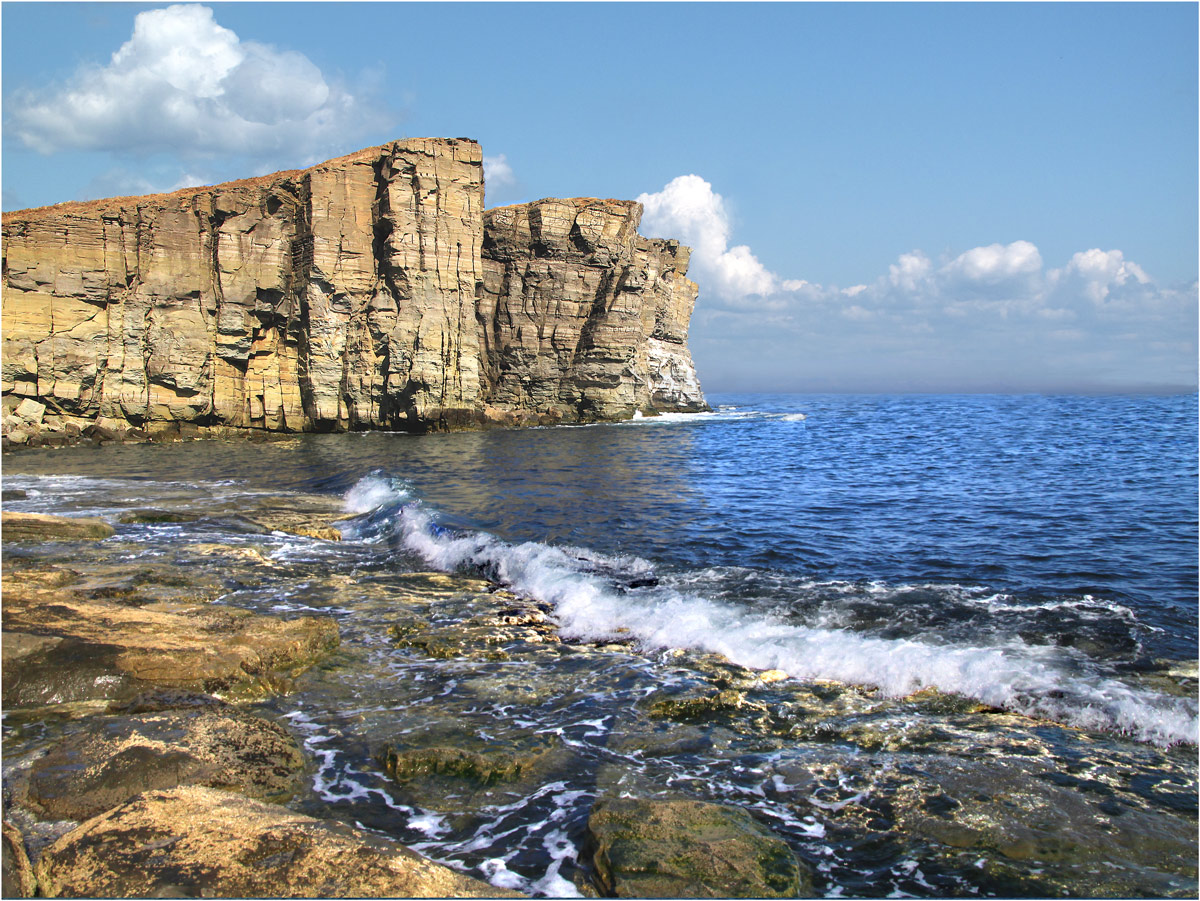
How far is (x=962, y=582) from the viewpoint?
1193cm

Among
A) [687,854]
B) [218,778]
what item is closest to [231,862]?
[218,778]

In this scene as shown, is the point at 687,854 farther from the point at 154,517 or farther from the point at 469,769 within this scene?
the point at 154,517

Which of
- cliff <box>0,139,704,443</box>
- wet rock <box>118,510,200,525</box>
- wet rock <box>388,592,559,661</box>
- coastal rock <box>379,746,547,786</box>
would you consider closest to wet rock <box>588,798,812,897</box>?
coastal rock <box>379,746,547,786</box>

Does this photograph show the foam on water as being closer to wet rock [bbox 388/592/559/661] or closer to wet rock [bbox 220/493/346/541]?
wet rock [bbox 388/592/559/661]

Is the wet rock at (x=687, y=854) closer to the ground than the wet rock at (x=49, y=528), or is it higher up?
closer to the ground

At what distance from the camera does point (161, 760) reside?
5496mm

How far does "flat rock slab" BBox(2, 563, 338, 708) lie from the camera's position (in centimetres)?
710

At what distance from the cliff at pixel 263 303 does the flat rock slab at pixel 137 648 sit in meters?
36.8

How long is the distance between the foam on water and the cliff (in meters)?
34.8

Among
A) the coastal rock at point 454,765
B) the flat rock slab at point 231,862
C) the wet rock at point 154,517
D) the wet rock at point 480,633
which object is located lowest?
the wet rock at point 480,633

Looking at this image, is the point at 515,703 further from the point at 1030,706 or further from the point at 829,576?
the point at 829,576

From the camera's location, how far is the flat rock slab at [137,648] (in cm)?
710

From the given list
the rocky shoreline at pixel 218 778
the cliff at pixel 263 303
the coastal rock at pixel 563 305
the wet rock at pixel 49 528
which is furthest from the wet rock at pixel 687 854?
the coastal rock at pixel 563 305

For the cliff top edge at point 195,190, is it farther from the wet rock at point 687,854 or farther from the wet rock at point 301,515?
the wet rock at point 687,854
